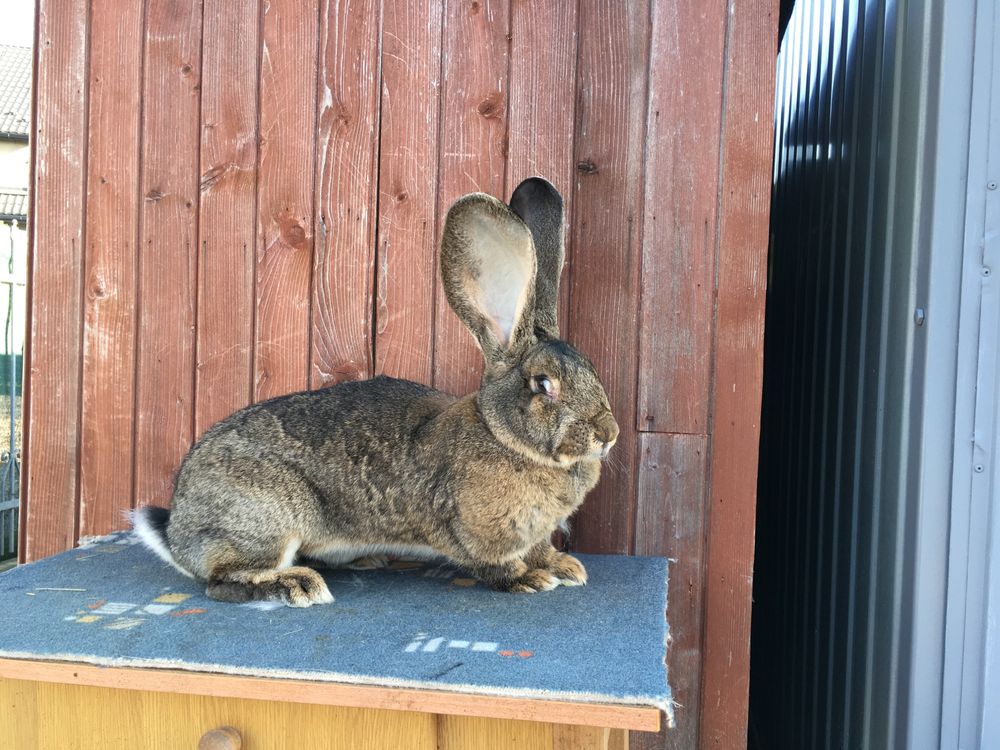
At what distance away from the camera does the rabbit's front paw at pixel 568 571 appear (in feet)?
7.94

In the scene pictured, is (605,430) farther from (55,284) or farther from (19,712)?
(55,284)

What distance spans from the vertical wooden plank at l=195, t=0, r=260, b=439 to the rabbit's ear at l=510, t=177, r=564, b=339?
1.14 meters

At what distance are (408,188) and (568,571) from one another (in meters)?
1.47

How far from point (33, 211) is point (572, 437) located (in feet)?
7.67

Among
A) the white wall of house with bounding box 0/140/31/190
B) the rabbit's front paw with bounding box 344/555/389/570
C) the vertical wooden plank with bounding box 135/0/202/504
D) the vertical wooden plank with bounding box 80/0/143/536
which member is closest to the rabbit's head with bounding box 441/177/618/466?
the rabbit's front paw with bounding box 344/555/389/570

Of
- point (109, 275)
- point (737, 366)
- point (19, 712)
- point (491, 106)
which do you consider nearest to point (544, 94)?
point (491, 106)

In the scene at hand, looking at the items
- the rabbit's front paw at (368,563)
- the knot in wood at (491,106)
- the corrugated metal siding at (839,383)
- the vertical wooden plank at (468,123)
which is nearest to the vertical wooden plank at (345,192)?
the vertical wooden plank at (468,123)

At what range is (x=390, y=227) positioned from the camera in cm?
→ 295

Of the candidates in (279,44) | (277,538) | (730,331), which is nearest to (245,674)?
(277,538)

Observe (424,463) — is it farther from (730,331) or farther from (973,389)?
(973,389)

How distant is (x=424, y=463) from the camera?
242cm

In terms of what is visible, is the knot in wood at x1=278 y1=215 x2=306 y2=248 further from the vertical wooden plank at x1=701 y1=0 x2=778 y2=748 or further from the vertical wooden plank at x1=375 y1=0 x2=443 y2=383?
the vertical wooden plank at x1=701 y1=0 x2=778 y2=748

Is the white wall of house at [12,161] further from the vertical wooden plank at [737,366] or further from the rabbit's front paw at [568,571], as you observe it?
the rabbit's front paw at [568,571]

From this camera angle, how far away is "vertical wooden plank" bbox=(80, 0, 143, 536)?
10.1ft
